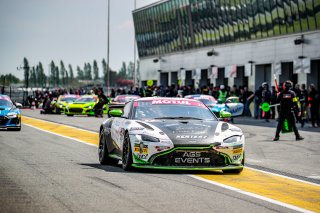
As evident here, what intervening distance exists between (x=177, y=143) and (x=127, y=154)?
34.1 inches

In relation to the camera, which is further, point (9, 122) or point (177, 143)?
point (9, 122)

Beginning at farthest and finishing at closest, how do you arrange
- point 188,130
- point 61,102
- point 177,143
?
point 61,102
point 188,130
point 177,143

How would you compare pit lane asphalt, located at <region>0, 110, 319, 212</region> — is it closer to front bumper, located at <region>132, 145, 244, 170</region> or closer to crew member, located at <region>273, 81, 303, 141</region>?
front bumper, located at <region>132, 145, 244, 170</region>

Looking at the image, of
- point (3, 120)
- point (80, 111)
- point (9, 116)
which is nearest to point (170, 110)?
point (3, 120)

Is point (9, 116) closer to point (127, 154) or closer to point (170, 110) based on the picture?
point (170, 110)

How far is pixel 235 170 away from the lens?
1260 centimetres

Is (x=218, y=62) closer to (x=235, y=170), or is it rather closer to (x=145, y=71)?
(x=145, y=71)

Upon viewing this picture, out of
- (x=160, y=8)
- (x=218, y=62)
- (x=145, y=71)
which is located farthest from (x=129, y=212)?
(x=145, y=71)

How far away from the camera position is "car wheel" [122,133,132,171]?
12.1 metres

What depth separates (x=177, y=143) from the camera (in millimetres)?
11820

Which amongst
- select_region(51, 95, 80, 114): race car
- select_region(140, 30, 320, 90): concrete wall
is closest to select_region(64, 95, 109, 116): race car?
select_region(51, 95, 80, 114): race car

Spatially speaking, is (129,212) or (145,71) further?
(145,71)

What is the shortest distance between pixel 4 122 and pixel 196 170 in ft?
41.8

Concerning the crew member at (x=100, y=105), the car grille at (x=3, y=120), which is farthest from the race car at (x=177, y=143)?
the crew member at (x=100, y=105)
